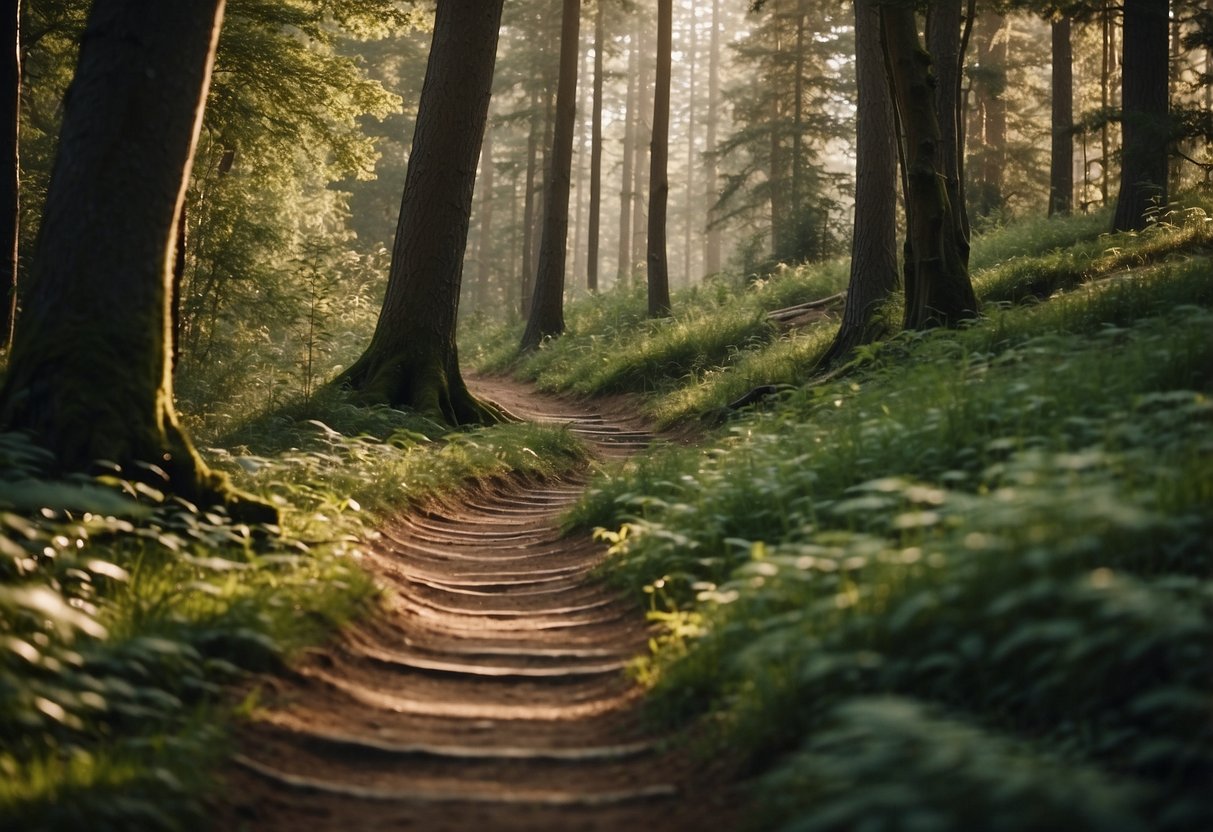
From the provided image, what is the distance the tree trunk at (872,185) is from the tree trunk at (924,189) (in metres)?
2.52

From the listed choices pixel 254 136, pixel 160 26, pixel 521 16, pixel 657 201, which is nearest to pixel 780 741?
pixel 160 26

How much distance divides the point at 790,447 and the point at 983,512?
3.60 meters

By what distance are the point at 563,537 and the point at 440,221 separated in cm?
539

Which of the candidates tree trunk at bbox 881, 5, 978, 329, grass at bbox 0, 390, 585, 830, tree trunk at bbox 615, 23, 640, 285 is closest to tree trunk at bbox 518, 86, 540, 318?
tree trunk at bbox 615, 23, 640, 285

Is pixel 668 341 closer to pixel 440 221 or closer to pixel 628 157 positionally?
pixel 440 221

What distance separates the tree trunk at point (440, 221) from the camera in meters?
12.1

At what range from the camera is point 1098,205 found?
21109 mm

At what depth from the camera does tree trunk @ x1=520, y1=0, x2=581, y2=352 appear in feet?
73.2

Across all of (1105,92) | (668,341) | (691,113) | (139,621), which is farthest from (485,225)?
(139,621)

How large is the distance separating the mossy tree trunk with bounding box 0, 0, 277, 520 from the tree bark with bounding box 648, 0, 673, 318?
16.7 metres

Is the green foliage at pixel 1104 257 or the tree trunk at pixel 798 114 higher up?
the tree trunk at pixel 798 114

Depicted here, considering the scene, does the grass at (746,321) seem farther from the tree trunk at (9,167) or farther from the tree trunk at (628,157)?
the tree trunk at (628,157)

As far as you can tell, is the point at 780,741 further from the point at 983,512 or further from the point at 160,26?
the point at 160,26

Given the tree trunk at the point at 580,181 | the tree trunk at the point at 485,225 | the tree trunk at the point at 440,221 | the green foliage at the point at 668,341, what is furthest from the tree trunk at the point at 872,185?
the tree trunk at the point at 580,181
